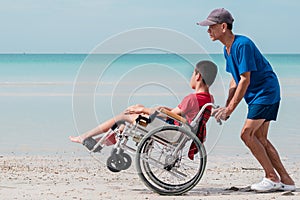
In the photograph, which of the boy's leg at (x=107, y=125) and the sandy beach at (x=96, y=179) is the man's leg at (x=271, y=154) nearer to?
the sandy beach at (x=96, y=179)

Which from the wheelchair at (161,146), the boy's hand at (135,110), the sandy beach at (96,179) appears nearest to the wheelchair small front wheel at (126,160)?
the wheelchair at (161,146)

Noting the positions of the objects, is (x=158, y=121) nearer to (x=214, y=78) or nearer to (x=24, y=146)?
(x=214, y=78)

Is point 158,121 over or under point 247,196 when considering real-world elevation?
over

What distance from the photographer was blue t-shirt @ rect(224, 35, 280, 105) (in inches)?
229

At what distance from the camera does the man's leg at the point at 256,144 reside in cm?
603

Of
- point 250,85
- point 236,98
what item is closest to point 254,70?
point 250,85

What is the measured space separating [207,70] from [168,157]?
2.83 feet

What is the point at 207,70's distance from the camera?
6043mm

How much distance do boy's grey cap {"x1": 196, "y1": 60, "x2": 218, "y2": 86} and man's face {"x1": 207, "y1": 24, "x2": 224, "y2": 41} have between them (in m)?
→ 0.23

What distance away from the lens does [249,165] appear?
26.2 feet

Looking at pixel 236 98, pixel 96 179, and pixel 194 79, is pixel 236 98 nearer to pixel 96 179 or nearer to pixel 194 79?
pixel 194 79

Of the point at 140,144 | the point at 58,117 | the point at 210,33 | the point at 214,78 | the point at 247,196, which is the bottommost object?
the point at 58,117

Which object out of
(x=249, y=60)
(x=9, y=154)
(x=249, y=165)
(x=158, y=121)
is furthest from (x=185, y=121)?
(x=9, y=154)

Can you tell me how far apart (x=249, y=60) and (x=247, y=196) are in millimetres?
1214
